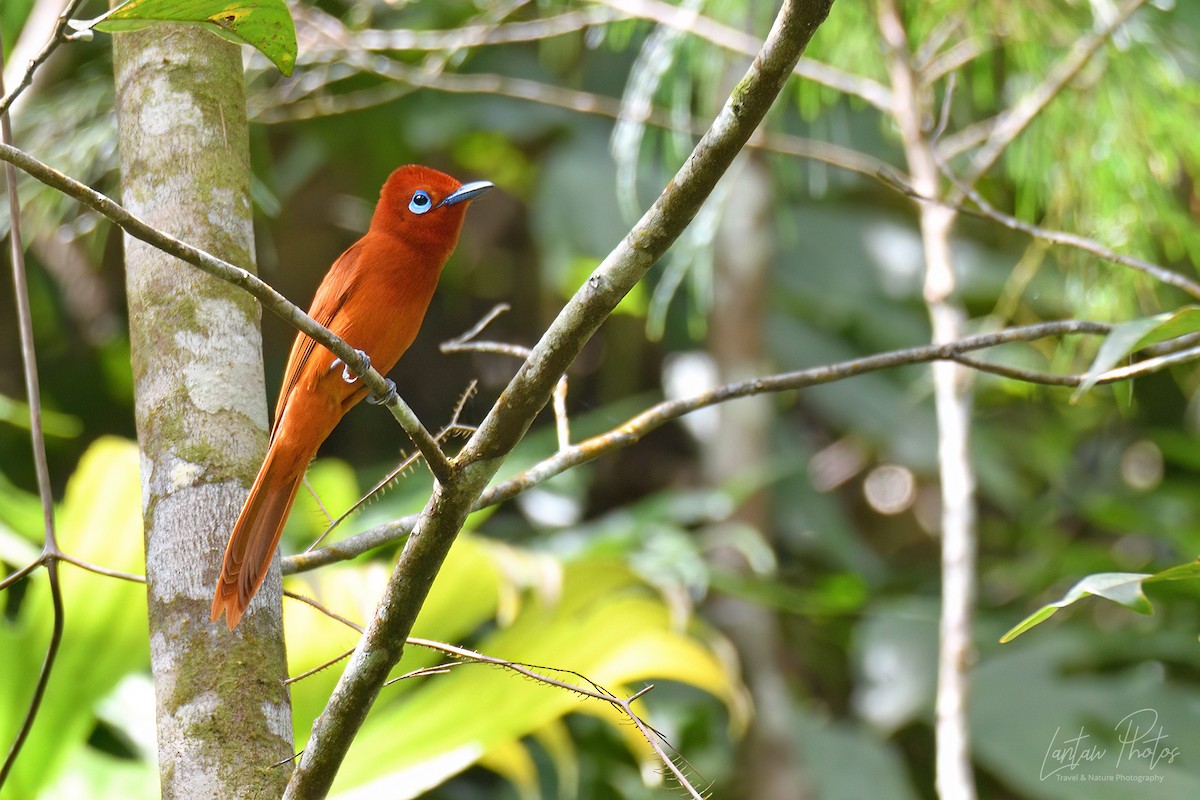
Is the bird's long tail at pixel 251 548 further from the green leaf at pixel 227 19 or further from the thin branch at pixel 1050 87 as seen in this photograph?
the thin branch at pixel 1050 87

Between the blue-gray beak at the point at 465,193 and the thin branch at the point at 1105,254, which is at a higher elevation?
the blue-gray beak at the point at 465,193

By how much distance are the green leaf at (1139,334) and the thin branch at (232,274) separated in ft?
2.58

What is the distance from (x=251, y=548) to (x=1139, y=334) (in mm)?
1120

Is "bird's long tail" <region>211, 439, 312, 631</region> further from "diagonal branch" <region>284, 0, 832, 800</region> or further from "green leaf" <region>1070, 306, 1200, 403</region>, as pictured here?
"green leaf" <region>1070, 306, 1200, 403</region>

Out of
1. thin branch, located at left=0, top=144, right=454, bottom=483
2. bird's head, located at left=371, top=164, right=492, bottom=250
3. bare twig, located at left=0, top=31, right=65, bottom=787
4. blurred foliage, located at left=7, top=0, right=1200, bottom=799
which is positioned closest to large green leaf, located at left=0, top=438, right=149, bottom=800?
blurred foliage, located at left=7, top=0, right=1200, bottom=799

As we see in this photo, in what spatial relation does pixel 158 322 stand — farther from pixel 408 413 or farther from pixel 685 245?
pixel 685 245

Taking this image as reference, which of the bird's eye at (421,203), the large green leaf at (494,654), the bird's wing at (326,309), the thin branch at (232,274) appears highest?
the bird's eye at (421,203)

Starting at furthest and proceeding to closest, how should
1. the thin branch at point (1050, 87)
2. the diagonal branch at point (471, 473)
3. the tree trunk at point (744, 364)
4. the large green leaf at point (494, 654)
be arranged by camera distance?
1. the tree trunk at point (744, 364)
2. the large green leaf at point (494, 654)
3. the thin branch at point (1050, 87)
4. the diagonal branch at point (471, 473)

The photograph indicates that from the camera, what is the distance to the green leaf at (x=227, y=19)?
122 centimetres

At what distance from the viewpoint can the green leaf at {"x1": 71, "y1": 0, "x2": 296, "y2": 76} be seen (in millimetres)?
1225

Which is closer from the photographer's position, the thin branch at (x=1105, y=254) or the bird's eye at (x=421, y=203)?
the thin branch at (x=1105, y=254)

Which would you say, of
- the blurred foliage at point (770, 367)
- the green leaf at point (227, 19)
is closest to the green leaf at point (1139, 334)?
the green leaf at point (227, 19)

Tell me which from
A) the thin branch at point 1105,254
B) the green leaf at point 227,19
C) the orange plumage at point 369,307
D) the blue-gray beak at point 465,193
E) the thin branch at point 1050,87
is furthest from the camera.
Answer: the thin branch at point 1050,87

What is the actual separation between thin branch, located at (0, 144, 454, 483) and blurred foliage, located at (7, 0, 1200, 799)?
90 centimetres
